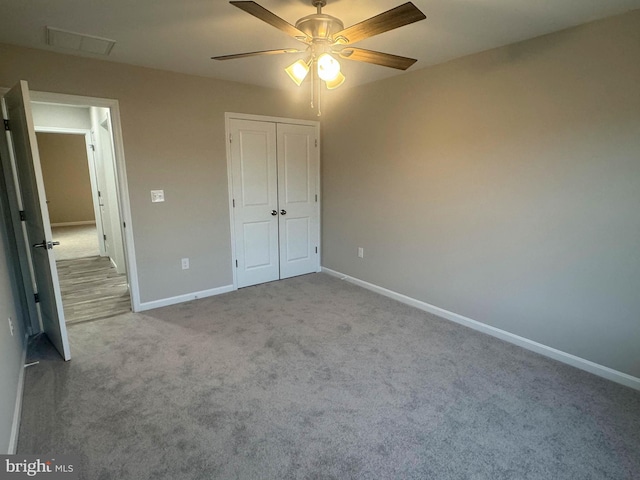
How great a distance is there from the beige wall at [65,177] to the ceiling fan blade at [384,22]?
999 centimetres

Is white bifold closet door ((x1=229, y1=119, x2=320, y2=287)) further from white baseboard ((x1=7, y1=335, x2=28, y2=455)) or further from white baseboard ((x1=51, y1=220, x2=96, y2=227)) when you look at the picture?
white baseboard ((x1=51, y1=220, x2=96, y2=227))

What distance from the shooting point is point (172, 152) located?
138 inches

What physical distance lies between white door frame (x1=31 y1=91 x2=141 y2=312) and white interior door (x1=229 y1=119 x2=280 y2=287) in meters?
1.12

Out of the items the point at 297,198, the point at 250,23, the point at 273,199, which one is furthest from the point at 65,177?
the point at 250,23

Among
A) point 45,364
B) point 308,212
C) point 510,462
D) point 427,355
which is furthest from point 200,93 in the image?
point 510,462

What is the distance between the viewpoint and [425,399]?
7.13 ft

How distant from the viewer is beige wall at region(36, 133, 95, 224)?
8.89 m

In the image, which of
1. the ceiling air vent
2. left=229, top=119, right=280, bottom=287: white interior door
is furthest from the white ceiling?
left=229, top=119, right=280, bottom=287: white interior door

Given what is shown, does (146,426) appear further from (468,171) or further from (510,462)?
(468,171)

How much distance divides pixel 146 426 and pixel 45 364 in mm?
1258

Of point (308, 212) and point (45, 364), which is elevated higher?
point (308, 212)

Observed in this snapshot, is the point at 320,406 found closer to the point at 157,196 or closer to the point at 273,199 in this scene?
the point at 157,196

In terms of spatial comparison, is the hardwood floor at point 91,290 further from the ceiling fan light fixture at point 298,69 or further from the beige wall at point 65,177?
the beige wall at point 65,177

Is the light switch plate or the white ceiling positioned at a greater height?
the white ceiling
